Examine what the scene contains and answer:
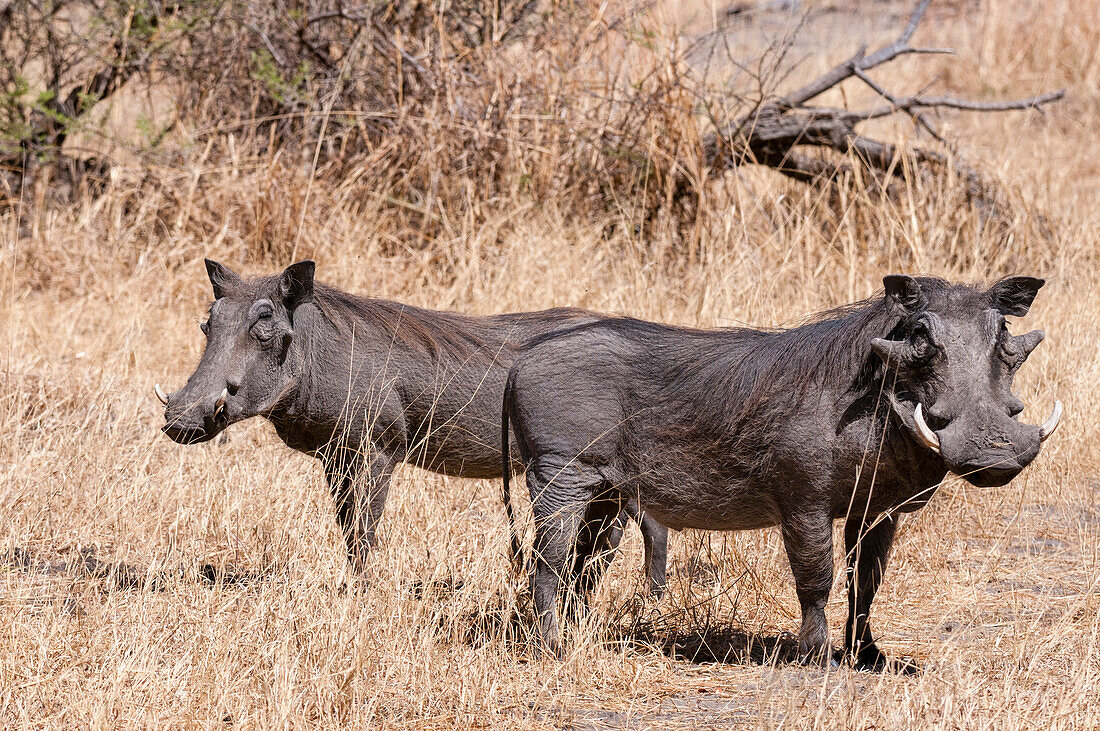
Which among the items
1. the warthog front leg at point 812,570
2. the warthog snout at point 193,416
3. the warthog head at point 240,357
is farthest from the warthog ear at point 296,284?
the warthog front leg at point 812,570

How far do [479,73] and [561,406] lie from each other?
4.51 m

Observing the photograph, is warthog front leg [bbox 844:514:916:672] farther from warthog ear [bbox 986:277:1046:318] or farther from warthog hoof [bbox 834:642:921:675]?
warthog ear [bbox 986:277:1046:318]

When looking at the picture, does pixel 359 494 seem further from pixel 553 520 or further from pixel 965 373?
pixel 965 373

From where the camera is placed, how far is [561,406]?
3355 mm

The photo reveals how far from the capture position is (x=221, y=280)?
3889mm

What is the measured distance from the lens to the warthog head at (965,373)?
9.14 ft

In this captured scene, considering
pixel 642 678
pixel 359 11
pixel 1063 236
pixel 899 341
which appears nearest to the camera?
pixel 899 341

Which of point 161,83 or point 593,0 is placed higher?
point 593,0

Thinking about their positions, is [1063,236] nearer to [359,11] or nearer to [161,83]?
[359,11]

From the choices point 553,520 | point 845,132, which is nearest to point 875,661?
point 553,520

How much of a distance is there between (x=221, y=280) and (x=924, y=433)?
226 cm

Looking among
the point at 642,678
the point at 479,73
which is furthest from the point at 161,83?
the point at 642,678

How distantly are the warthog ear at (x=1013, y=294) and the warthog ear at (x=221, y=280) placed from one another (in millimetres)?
2283

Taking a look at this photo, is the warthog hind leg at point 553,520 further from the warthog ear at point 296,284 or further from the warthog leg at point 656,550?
the warthog ear at point 296,284
